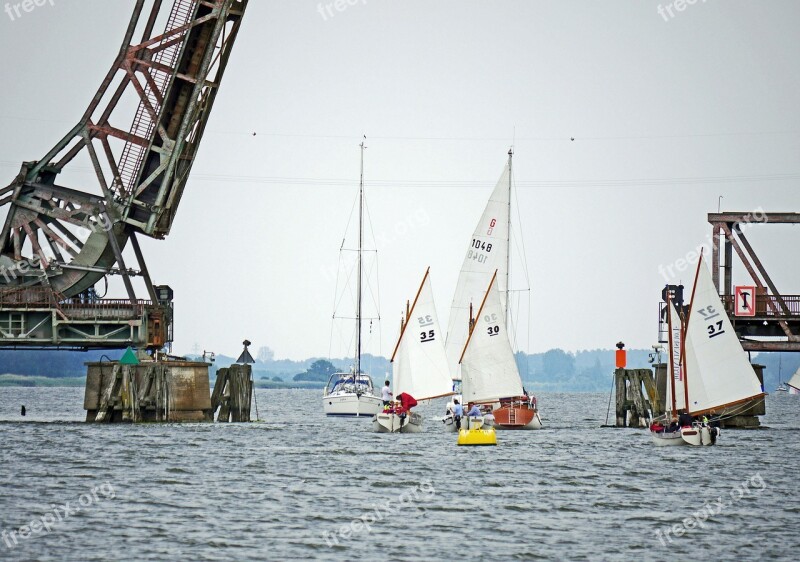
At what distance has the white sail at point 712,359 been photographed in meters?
54.4

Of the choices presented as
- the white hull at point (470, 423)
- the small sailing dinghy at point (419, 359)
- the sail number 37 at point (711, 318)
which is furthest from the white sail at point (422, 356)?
the sail number 37 at point (711, 318)

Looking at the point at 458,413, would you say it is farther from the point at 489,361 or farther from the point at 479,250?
the point at 479,250

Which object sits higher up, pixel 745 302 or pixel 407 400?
pixel 745 302

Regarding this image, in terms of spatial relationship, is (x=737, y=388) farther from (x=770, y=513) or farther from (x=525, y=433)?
(x=770, y=513)

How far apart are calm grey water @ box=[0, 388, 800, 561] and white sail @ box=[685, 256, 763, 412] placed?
2369mm

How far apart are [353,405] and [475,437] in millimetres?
28852

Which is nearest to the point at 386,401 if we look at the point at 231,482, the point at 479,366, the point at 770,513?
the point at 479,366

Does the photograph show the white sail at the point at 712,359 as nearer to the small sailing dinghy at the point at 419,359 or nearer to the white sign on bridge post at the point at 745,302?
the small sailing dinghy at the point at 419,359

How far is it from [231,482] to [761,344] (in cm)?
3445

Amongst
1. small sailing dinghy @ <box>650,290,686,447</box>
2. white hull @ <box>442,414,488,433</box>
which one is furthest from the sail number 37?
white hull @ <box>442,414,488,433</box>

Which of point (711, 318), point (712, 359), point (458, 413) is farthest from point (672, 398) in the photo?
point (458, 413)

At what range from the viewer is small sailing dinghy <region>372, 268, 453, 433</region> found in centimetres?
6078

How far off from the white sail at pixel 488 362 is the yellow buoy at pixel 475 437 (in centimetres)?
576

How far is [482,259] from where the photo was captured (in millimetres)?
74250
